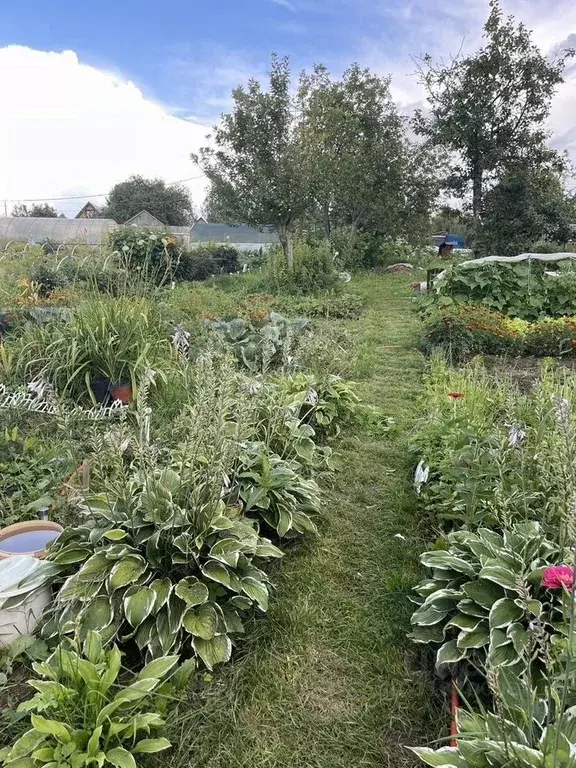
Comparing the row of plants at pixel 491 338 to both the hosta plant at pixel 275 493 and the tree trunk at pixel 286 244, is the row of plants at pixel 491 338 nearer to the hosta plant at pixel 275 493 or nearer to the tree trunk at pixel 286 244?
the hosta plant at pixel 275 493

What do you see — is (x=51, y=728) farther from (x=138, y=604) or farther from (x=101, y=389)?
(x=101, y=389)

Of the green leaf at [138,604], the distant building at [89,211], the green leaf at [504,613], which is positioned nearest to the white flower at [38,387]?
the green leaf at [138,604]

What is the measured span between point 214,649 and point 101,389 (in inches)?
97.5

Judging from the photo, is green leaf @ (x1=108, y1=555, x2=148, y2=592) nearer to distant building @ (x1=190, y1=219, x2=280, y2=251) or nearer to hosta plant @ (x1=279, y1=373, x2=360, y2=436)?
hosta plant @ (x1=279, y1=373, x2=360, y2=436)

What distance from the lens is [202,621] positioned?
1767mm

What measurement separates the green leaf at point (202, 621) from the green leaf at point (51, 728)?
1.54 ft

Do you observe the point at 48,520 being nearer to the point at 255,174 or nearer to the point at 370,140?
the point at 255,174

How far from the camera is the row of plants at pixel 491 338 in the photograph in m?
6.09

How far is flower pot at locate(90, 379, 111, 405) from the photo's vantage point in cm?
374

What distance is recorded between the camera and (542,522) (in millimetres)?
2049

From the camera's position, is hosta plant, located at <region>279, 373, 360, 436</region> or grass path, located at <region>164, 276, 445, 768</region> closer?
grass path, located at <region>164, 276, 445, 768</region>

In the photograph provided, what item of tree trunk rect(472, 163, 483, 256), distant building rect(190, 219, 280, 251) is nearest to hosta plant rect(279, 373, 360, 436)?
tree trunk rect(472, 163, 483, 256)

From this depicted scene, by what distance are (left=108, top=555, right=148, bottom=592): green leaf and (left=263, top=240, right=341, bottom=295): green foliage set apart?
9261 millimetres

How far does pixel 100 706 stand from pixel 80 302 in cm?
329
